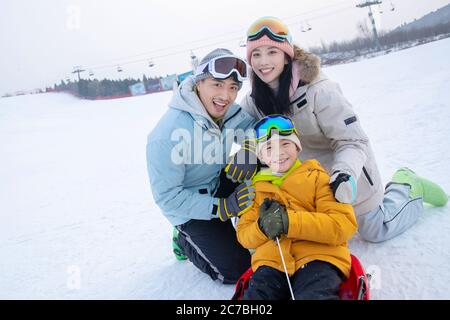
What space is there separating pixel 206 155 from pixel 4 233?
12.7 feet

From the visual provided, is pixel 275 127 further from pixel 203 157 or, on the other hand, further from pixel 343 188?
pixel 203 157

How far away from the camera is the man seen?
8.02 ft

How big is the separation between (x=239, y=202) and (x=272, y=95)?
933 millimetres

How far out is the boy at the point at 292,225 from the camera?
1.83m

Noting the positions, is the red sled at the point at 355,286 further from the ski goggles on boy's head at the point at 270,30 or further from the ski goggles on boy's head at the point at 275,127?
the ski goggles on boy's head at the point at 270,30

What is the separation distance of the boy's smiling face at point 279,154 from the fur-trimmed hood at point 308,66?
2.07ft

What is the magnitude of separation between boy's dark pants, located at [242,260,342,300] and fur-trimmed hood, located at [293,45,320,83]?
1316 mm

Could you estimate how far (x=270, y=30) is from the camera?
8.09 ft

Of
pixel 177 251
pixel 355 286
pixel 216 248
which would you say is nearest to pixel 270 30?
pixel 216 248

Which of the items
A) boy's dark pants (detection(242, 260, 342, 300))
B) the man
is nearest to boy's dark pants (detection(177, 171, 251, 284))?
A: the man

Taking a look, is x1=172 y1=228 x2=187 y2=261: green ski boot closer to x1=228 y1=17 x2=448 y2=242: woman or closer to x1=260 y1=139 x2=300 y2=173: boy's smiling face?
x1=228 y1=17 x2=448 y2=242: woman

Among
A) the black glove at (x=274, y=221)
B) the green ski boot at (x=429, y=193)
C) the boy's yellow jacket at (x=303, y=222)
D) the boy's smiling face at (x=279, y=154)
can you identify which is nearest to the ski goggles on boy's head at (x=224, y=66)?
the boy's smiling face at (x=279, y=154)

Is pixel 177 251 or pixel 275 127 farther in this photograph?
pixel 177 251

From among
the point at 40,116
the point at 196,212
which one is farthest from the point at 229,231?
the point at 40,116
